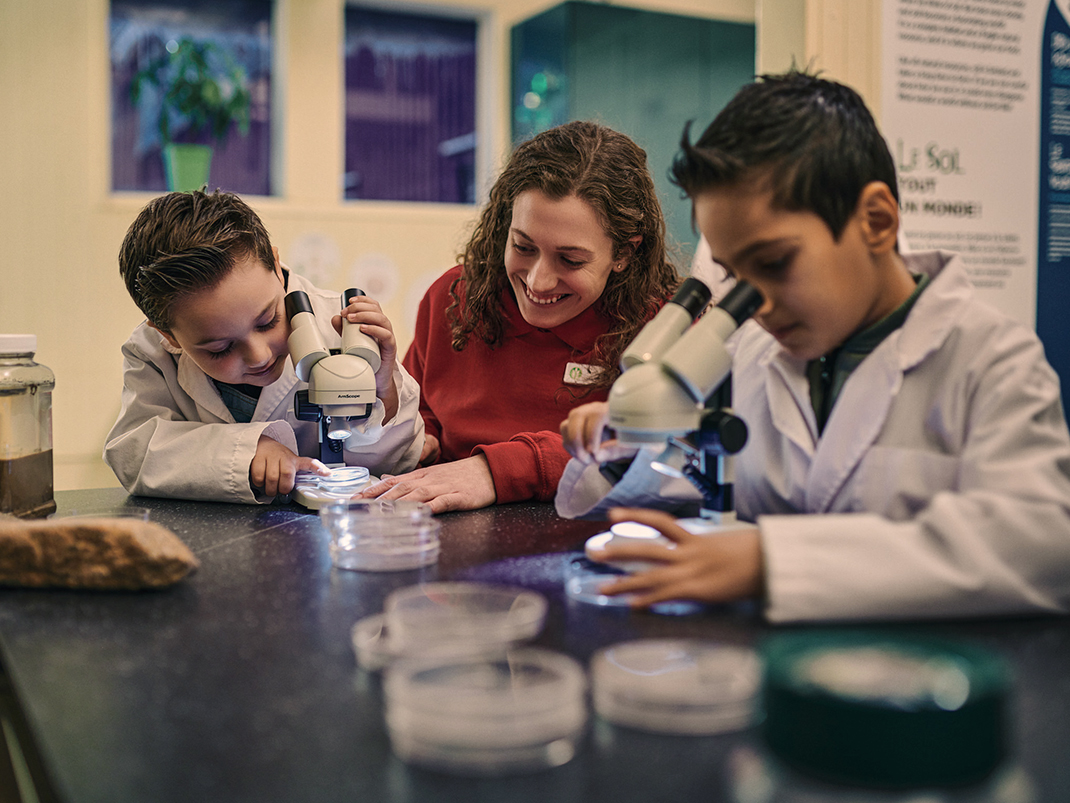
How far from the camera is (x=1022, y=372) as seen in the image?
933mm

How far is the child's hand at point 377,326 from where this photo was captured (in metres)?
1.47

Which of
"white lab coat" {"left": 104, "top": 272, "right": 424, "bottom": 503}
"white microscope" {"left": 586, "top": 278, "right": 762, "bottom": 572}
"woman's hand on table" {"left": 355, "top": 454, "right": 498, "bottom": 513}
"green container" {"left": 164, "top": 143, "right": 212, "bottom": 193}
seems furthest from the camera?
"green container" {"left": 164, "top": 143, "right": 212, "bottom": 193}

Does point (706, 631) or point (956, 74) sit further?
point (956, 74)

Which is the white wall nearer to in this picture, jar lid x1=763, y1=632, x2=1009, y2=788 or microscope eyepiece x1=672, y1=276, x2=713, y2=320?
microscope eyepiece x1=672, y1=276, x2=713, y2=320

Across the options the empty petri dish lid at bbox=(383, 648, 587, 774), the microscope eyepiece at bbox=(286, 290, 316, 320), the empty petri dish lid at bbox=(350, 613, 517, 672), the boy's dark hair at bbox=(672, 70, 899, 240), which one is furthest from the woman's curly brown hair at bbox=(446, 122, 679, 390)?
the empty petri dish lid at bbox=(383, 648, 587, 774)

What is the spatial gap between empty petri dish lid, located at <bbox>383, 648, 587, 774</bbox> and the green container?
3489 millimetres

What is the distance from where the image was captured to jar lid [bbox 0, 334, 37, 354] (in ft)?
4.23

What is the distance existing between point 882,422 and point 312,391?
0.76 m

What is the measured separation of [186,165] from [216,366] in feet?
8.24

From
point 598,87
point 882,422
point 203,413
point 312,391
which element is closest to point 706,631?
point 882,422

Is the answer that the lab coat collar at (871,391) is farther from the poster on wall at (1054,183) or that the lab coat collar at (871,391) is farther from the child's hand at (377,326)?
the poster on wall at (1054,183)

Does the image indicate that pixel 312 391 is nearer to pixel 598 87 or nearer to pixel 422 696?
pixel 422 696

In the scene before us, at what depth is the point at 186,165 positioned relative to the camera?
371 cm

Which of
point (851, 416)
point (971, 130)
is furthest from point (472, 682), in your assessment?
point (971, 130)
